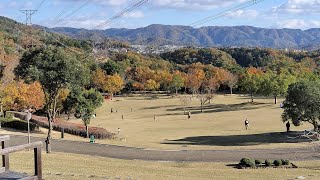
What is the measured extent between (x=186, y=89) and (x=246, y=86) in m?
27.3

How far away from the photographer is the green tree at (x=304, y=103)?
38.2 meters

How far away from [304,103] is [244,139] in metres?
→ 6.27

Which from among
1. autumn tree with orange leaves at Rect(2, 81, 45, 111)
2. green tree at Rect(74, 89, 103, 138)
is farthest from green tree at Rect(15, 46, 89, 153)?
autumn tree with orange leaves at Rect(2, 81, 45, 111)

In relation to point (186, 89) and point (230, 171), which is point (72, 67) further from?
point (186, 89)

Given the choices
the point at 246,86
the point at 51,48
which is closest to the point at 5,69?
the point at 51,48

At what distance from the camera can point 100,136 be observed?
4191cm

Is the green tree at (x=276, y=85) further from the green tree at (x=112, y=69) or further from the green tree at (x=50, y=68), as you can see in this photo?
the green tree at (x=50, y=68)

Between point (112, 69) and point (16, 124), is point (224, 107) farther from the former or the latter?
point (112, 69)

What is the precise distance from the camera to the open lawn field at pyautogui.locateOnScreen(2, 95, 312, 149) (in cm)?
3759

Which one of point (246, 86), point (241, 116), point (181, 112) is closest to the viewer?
point (241, 116)

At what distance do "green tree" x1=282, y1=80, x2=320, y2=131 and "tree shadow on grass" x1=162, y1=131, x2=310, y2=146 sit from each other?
68.4 inches

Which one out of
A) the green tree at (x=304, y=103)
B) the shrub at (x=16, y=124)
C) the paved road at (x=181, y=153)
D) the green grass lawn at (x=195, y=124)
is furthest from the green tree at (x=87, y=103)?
the green tree at (x=304, y=103)

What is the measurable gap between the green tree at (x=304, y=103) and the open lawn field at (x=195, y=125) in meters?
2.27

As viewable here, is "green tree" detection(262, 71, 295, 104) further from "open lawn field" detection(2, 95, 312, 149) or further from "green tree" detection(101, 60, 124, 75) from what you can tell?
"green tree" detection(101, 60, 124, 75)
